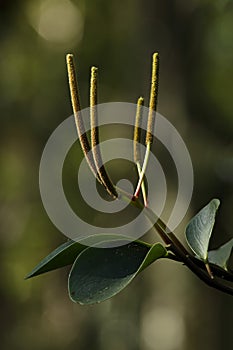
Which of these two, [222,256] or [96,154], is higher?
[96,154]

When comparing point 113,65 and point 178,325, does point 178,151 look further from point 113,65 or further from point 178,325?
point 113,65

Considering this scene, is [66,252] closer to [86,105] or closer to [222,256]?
[222,256]

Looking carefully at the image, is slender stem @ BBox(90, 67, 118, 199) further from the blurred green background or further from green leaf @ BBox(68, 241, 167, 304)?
the blurred green background

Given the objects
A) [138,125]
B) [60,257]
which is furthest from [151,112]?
[60,257]

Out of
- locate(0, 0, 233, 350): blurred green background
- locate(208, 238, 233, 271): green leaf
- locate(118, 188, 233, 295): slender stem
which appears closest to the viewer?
locate(118, 188, 233, 295): slender stem


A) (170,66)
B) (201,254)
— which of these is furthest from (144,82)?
(201,254)

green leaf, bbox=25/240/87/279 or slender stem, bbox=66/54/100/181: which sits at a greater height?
slender stem, bbox=66/54/100/181

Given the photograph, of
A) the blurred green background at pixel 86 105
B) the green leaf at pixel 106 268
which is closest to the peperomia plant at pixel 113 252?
the green leaf at pixel 106 268

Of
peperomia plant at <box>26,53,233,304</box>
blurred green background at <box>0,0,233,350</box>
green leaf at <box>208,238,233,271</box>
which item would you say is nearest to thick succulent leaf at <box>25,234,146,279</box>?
peperomia plant at <box>26,53,233,304</box>
